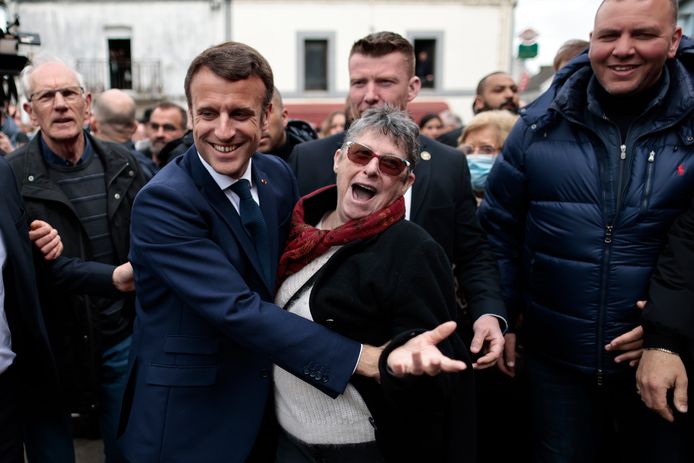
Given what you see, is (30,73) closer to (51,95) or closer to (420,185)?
(51,95)

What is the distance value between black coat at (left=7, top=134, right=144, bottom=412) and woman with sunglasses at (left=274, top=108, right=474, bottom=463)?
1.30 m

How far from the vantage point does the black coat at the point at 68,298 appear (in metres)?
2.56

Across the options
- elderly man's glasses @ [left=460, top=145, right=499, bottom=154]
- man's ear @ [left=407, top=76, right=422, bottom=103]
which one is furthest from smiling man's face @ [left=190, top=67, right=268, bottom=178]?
elderly man's glasses @ [left=460, top=145, right=499, bottom=154]

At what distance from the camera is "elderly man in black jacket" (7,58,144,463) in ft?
8.48

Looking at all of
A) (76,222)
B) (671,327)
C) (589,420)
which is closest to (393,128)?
→ (671,327)

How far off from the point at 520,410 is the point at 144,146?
16.5 ft

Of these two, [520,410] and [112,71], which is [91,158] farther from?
[112,71]

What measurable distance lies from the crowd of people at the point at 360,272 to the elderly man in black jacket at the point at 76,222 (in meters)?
0.01

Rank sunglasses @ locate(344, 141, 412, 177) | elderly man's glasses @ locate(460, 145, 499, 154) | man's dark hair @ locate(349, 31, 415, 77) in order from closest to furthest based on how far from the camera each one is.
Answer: sunglasses @ locate(344, 141, 412, 177) → man's dark hair @ locate(349, 31, 415, 77) → elderly man's glasses @ locate(460, 145, 499, 154)

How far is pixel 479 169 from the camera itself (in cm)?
340

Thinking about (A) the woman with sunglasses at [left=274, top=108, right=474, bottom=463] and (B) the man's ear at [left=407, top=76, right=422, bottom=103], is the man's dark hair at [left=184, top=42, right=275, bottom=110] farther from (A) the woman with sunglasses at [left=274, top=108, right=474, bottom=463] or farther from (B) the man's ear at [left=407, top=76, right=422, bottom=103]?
(B) the man's ear at [left=407, top=76, right=422, bottom=103]

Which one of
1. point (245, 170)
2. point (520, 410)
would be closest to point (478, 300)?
point (245, 170)

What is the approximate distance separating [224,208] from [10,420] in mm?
1287

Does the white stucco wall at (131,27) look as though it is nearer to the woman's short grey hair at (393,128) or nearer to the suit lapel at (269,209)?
the suit lapel at (269,209)
